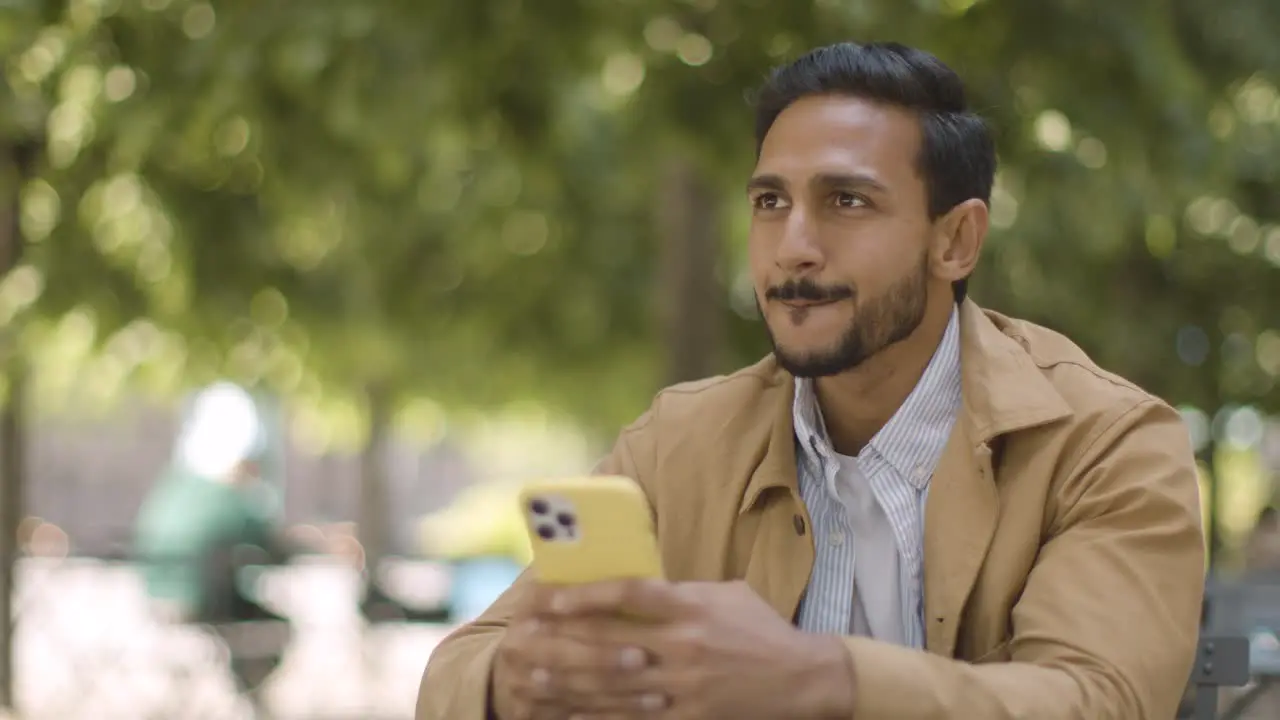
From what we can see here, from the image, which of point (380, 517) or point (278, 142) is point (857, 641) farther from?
point (380, 517)

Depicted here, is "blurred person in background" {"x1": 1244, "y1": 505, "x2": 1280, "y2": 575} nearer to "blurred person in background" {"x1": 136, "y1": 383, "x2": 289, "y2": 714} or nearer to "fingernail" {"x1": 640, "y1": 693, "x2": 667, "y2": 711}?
"blurred person in background" {"x1": 136, "y1": 383, "x2": 289, "y2": 714}

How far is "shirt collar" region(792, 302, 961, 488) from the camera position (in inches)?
A: 95.1

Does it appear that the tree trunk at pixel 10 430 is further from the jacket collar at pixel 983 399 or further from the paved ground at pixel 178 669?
the jacket collar at pixel 983 399

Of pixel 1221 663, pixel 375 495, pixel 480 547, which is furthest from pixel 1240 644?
pixel 480 547

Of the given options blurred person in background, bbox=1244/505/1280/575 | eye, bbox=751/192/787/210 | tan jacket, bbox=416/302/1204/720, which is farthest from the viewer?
blurred person in background, bbox=1244/505/1280/575

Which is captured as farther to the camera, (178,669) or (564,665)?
(178,669)

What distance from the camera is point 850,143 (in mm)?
2307

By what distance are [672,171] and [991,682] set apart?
5.95 metres

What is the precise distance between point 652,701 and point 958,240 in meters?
0.82

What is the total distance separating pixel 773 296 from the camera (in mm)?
2322

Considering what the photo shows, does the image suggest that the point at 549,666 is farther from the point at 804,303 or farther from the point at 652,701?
the point at 804,303

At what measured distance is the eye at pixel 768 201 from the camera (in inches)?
92.7

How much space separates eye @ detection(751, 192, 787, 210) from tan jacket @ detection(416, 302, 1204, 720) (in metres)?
0.29

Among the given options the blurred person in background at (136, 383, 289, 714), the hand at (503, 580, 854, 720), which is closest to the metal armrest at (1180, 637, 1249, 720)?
the hand at (503, 580, 854, 720)
